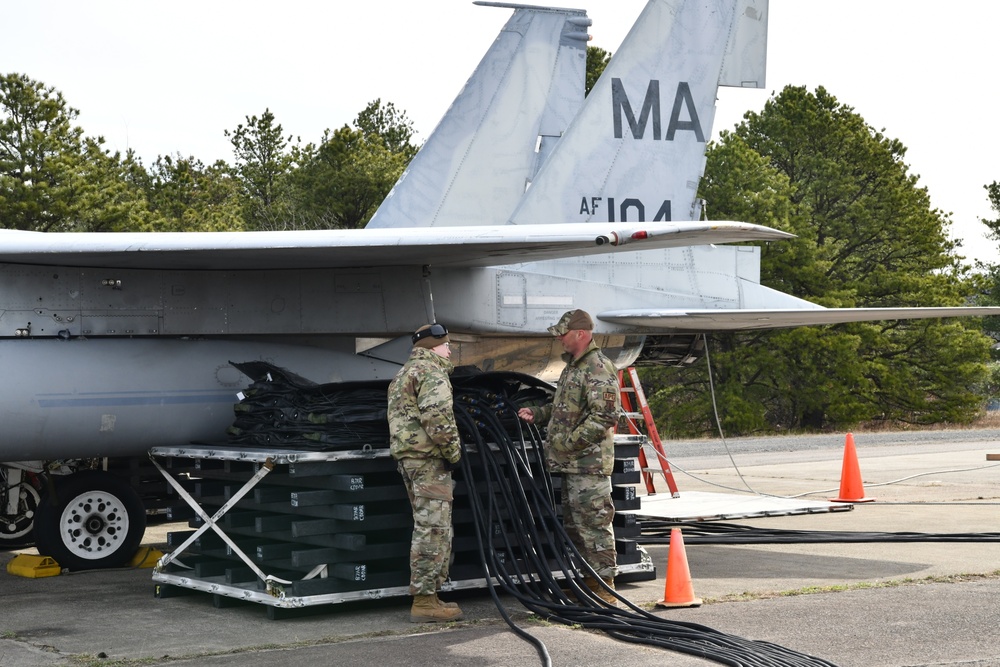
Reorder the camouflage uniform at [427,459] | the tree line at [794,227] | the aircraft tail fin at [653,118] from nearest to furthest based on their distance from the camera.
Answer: the camouflage uniform at [427,459], the aircraft tail fin at [653,118], the tree line at [794,227]

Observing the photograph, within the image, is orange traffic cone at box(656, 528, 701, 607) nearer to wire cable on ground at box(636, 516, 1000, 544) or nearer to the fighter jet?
the fighter jet

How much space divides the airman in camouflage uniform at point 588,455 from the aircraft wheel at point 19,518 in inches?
239

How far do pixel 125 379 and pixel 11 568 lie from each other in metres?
2.35

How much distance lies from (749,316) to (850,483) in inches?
176

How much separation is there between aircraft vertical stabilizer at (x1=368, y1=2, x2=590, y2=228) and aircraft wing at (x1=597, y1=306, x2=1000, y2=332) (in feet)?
8.21

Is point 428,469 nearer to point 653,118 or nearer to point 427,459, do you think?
point 427,459

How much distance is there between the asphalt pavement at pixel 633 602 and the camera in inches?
237

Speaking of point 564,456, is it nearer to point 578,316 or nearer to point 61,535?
point 578,316

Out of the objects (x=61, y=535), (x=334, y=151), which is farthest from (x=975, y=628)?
(x=334, y=151)

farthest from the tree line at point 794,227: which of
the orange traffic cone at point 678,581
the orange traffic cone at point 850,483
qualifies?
the orange traffic cone at point 678,581

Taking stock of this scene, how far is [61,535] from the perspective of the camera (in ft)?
30.9

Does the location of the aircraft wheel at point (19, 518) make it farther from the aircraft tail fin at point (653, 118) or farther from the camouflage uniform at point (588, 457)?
the camouflage uniform at point (588, 457)

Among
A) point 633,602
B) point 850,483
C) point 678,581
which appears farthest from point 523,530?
point 850,483

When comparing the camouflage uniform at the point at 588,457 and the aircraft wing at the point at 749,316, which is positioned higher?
the aircraft wing at the point at 749,316
